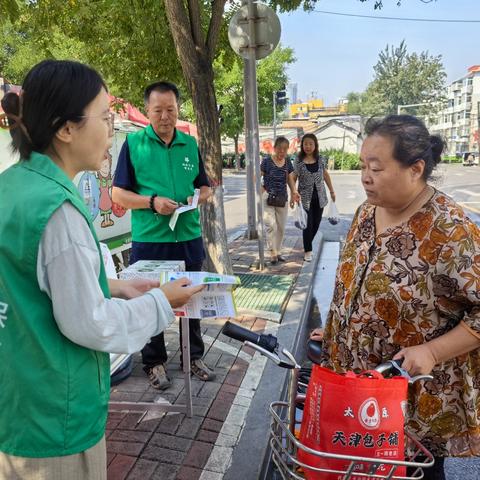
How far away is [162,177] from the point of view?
115 inches

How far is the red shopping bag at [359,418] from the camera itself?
4.14ft

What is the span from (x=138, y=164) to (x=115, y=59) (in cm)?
427

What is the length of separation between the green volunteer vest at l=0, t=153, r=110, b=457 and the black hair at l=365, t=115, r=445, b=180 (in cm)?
110

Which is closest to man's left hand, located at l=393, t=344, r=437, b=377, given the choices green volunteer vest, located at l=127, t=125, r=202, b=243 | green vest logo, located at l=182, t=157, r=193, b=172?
green volunteer vest, located at l=127, t=125, r=202, b=243

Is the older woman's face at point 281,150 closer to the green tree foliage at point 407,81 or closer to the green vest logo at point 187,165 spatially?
the green vest logo at point 187,165

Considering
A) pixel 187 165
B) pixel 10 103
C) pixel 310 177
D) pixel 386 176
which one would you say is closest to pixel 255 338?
pixel 386 176

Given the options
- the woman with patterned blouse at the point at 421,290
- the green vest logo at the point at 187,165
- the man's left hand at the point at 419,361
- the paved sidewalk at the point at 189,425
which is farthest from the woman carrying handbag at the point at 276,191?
the man's left hand at the point at 419,361

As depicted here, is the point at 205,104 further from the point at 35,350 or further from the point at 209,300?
the point at 35,350

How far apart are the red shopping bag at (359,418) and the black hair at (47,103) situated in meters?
1.01

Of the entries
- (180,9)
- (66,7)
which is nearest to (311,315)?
(180,9)

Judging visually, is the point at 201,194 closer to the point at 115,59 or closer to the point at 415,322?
the point at 415,322

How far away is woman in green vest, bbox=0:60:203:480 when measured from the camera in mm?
1114

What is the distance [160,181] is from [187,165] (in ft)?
0.77

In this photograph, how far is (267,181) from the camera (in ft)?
21.8
